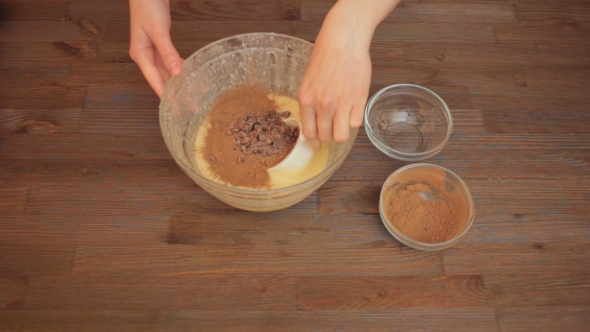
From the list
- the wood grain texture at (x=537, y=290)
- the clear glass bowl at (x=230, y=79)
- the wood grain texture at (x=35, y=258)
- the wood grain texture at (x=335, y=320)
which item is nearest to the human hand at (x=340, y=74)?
the clear glass bowl at (x=230, y=79)

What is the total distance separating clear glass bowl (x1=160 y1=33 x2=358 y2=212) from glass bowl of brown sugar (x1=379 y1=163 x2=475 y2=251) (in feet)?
0.71

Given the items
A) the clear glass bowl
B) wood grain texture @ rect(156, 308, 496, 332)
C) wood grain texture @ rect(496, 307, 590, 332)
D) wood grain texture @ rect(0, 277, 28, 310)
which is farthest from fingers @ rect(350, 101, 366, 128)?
wood grain texture @ rect(0, 277, 28, 310)

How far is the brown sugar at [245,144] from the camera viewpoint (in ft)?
3.79

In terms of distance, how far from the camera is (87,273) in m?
1.15

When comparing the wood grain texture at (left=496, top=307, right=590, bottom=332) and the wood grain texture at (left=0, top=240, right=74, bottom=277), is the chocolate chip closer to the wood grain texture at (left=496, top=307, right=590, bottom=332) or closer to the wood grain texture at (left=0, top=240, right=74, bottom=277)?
the wood grain texture at (left=0, top=240, right=74, bottom=277)

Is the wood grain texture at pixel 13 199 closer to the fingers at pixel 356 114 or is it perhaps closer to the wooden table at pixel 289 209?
the wooden table at pixel 289 209

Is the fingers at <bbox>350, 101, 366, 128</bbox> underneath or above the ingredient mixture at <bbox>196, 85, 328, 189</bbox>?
above

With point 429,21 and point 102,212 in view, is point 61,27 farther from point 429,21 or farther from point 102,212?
point 429,21

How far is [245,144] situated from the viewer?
1.17 meters

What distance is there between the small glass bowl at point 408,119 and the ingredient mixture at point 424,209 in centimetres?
11

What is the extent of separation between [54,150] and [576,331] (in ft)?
4.91

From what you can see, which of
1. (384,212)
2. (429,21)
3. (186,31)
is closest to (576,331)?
(384,212)

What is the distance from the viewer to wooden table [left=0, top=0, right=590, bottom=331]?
3.66ft

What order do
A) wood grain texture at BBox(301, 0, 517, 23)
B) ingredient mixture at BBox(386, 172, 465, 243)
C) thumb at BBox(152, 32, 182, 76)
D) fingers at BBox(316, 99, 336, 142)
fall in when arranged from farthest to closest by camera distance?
wood grain texture at BBox(301, 0, 517, 23), ingredient mixture at BBox(386, 172, 465, 243), thumb at BBox(152, 32, 182, 76), fingers at BBox(316, 99, 336, 142)
